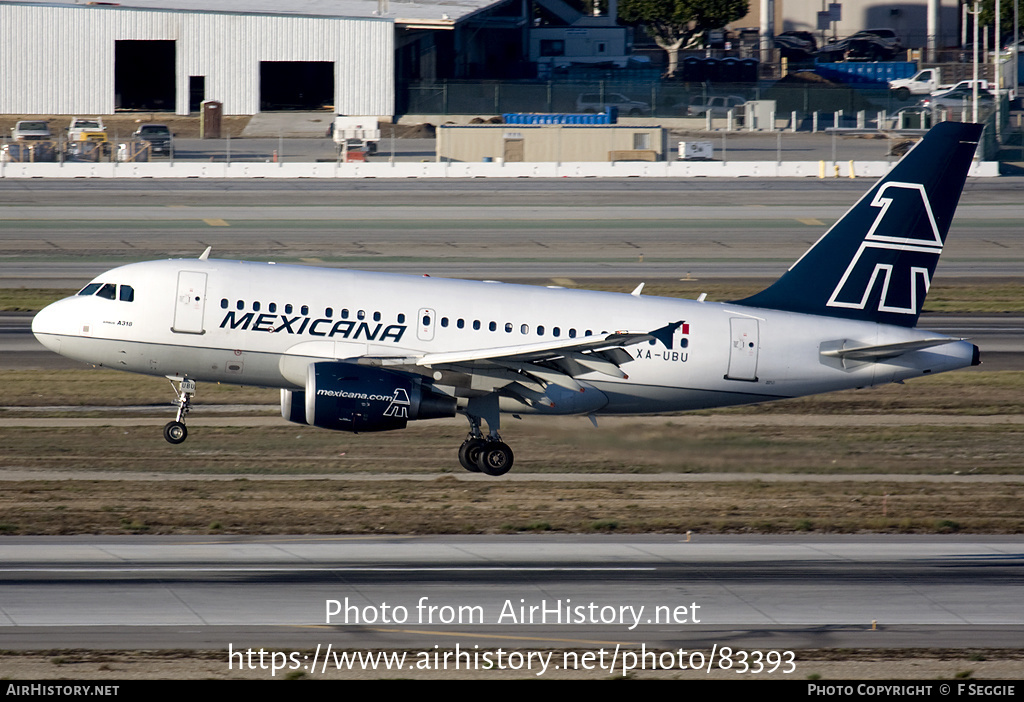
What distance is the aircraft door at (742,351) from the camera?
94.8ft

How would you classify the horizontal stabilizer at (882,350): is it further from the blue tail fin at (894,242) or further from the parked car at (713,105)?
the parked car at (713,105)

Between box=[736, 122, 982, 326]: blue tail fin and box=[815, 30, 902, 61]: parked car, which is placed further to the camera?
box=[815, 30, 902, 61]: parked car

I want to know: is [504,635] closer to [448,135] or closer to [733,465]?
[733,465]

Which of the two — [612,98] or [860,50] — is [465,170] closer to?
[612,98]

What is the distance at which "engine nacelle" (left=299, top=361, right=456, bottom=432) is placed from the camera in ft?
86.6

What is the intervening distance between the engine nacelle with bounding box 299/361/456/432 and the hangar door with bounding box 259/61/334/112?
87195 millimetres

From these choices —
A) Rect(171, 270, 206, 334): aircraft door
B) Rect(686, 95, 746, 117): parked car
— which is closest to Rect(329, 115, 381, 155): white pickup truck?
Rect(686, 95, 746, 117): parked car

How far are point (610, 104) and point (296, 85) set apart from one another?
28.9 m

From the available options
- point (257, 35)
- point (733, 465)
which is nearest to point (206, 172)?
point (257, 35)

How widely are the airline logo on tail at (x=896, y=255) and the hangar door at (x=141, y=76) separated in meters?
90.0

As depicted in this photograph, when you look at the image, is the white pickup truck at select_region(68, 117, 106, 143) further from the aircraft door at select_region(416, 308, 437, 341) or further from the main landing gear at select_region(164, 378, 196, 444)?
the aircraft door at select_region(416, 308, 437, 341)

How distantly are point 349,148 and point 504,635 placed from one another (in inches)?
3030

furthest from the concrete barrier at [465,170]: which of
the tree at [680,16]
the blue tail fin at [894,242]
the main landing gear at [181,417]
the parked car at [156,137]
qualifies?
the blue tail fin at [894,242]
